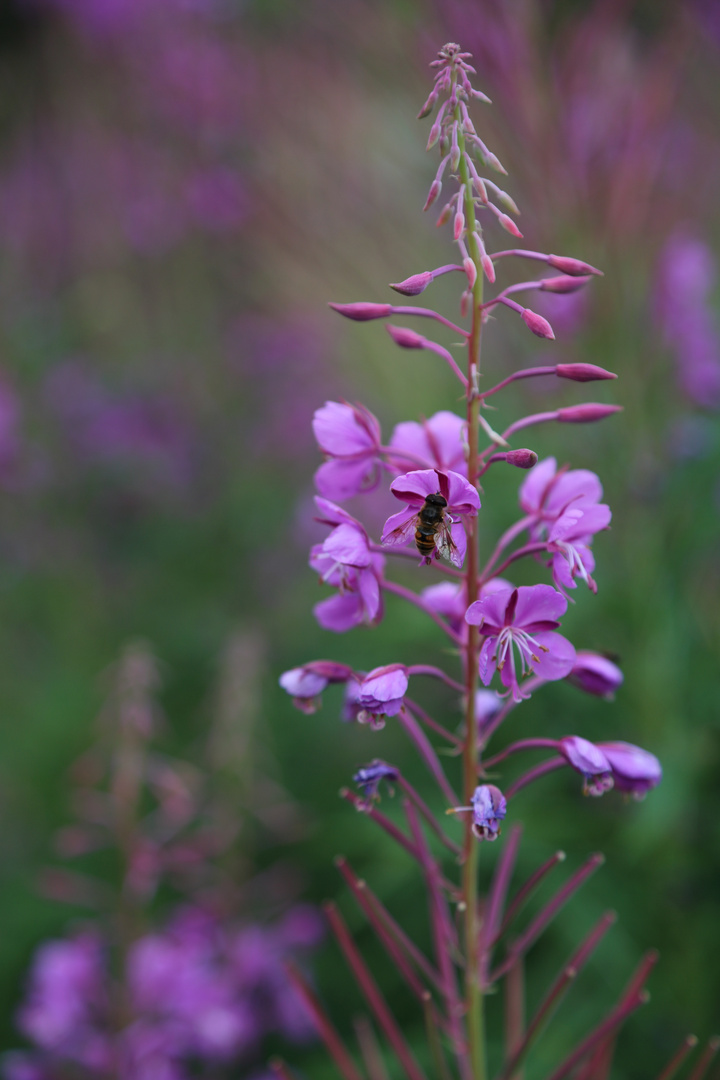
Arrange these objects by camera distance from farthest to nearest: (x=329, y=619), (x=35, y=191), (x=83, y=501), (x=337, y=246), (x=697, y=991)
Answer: (x=35, y=191)
(x=83, y=501)
(x=337, y=246)
(x=697, y=991)
(x=329, y=619)

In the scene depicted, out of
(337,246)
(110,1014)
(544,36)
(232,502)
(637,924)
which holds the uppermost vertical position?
(544,36)

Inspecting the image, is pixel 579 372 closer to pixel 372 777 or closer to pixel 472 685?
pixel 472 685

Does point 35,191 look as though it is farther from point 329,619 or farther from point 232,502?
point 329,619

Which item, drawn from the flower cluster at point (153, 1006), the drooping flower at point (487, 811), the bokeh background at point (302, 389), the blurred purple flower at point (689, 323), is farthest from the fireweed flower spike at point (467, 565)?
the blurred purple flower at point (689, 323)

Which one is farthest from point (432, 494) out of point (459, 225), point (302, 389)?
point (302, 389)

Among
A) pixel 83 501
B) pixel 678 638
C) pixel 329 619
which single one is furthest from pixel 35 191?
pixel 329 619

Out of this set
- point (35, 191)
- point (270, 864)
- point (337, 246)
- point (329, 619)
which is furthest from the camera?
point (35, 191)

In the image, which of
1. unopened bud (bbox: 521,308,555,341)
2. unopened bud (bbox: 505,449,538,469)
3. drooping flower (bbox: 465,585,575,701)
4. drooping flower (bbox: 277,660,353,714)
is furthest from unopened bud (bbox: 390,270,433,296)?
drooping flower (bbox: 277,660,353,714)
